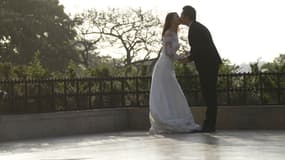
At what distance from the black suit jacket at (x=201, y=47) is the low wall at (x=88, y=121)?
241cm

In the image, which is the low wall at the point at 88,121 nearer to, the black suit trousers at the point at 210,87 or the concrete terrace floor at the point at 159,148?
the concrete terrace floor at the point at 159,148

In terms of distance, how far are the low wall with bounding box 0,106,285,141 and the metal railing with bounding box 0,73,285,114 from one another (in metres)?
0.62

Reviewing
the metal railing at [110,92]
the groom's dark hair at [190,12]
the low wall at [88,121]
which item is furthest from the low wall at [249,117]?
the groom's dark hair at [190,12]

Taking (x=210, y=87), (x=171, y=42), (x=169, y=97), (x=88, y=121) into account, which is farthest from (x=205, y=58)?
(x=88, y=121)

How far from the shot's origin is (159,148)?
948 cm

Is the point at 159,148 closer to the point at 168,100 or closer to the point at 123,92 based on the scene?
the point at 168,100

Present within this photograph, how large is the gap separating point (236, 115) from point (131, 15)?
98.2 ft

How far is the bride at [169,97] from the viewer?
12.5m

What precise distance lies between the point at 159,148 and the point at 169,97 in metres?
3.31

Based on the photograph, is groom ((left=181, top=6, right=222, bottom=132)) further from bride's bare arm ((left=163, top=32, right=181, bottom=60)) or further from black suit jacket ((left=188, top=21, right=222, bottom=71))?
bride's bare arm ((left=163, top=32, right=181, bottom=60))

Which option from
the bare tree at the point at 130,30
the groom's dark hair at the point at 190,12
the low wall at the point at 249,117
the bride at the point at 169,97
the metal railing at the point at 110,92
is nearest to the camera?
the groom's dark hair at the point at 190,12

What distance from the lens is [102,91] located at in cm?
1575

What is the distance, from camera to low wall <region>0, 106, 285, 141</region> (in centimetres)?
1390

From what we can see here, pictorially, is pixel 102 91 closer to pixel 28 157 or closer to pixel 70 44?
pixel 28 157
